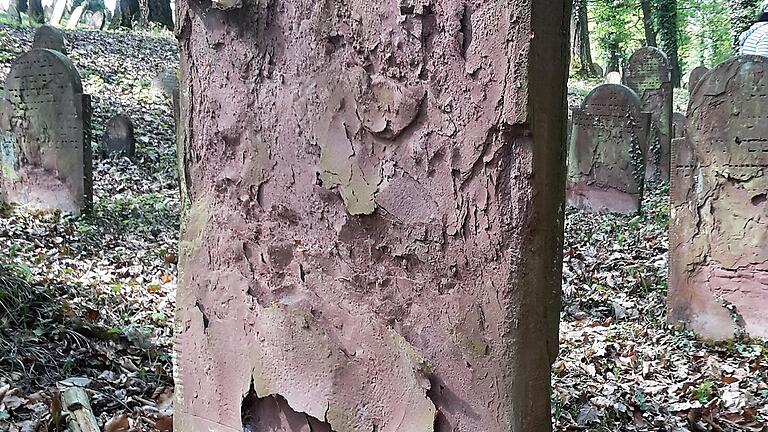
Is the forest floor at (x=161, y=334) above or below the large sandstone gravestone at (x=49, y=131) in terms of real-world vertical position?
below

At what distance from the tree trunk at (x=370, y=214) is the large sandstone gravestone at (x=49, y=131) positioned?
508 cm

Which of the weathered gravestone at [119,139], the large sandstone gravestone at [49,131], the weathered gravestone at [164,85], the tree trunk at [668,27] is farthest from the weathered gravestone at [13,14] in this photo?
the tree trunk at [668,27]

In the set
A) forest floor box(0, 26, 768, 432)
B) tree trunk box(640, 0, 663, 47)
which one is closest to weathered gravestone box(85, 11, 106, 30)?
forest floor box(0, 26, 768, 432)

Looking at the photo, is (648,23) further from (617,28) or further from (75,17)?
(75,17)

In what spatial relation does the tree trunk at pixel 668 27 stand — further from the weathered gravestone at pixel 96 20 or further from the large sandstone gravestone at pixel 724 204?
the large sandstone gravestone at pixel 724 204

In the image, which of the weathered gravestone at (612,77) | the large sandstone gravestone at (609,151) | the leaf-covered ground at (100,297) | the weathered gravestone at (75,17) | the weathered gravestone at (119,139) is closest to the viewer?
the leaf-covered ground at (100,297)

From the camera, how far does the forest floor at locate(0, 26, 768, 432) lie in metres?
3.02

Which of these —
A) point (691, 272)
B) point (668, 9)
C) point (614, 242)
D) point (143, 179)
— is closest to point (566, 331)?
point (691, 272)

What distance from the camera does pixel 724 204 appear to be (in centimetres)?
438

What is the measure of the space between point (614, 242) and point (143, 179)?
521 centimetres

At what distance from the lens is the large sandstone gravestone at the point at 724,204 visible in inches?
169

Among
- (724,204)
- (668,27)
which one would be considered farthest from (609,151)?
(668,27)

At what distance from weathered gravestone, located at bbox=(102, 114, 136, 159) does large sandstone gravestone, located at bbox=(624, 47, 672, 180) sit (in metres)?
6.50

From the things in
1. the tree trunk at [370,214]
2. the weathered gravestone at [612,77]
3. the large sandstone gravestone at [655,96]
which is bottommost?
the tree trunk at [370,214]
